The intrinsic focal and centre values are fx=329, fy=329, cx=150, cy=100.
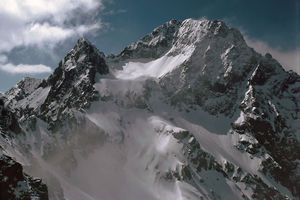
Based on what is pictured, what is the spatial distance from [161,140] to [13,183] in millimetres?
92887

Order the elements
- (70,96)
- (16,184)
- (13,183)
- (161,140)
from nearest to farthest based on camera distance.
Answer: (13,183), (16,184), (161,140), (70,96)

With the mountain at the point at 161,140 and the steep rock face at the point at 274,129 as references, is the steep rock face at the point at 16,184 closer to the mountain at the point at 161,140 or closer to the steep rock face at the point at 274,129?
the mountain at the point at 161,140

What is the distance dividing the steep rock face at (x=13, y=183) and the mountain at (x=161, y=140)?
1290 inches

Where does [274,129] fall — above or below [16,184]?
above

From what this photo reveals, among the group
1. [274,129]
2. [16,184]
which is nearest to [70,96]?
[16,184]

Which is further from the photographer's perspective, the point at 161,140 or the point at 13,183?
the point at 161,140


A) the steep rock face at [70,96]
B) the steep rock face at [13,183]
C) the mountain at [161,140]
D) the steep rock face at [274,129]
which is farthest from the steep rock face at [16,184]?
the steep rock face at [274,129]

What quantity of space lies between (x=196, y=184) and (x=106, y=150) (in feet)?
150

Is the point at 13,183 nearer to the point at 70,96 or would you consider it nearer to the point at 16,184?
the point at 16,184

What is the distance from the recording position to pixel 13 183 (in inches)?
2926

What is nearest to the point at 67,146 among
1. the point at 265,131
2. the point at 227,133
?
the point at 227,133

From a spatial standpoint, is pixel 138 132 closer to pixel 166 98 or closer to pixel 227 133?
pixel 166 98

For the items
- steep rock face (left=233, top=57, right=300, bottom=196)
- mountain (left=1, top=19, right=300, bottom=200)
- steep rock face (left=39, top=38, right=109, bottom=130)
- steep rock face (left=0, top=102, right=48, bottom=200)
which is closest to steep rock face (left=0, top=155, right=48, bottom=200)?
steep rock face (left=0, top=102, right=48, bottom=200)

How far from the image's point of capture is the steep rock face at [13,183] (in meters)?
72.3
